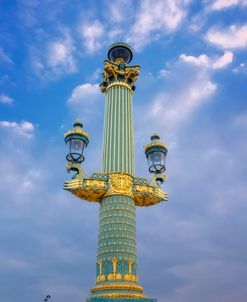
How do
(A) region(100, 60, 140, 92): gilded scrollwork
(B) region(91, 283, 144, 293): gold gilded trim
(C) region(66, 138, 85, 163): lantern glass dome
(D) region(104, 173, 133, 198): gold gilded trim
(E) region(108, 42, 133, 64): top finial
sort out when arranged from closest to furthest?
1. (B) region(91, 283, 144, 293): gold gilded trim
2. (D) region(104, 173, 133, 198): gold gilded trim
3. (C) region(66, 138, 85, 163): lantern glass dome
4. (A) region(100, 60, 140, 92): gilded scrollwork
5. (E) region(108, 42, 133, 64): top finial

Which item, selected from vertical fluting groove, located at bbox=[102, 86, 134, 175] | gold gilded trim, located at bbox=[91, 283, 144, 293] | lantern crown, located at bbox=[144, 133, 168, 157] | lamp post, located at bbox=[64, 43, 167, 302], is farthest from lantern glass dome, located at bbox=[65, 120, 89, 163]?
gold gilded trim, located at bbox=[91, 283, 144, 293]

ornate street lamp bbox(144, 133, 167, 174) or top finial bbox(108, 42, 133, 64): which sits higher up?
top finial bbox(108, 42, 133, 64)

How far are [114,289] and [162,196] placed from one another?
33.1ft

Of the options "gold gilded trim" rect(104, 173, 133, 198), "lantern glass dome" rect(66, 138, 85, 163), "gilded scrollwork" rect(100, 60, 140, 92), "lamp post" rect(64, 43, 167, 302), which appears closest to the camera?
"lamp post" rect(64, 43, 167, 302)

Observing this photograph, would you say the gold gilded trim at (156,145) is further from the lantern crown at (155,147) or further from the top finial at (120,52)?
the top finial at (120,52)

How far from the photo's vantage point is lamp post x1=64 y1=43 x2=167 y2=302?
95.3ft

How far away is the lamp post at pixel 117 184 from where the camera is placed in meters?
29.0

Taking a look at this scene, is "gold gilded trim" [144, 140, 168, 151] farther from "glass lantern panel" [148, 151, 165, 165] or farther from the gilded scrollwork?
the gilded scrollwork

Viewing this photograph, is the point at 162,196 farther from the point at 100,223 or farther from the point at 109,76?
the point at 109,76

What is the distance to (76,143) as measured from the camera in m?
33.3

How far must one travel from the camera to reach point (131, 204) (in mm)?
32375

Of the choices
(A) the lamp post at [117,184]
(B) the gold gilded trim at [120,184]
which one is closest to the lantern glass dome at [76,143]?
(A) the lamp post at [117,184]

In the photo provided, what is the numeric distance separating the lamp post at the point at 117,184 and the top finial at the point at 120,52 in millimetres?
110

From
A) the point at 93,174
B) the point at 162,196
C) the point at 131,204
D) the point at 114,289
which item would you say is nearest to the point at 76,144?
the point at 93,174
